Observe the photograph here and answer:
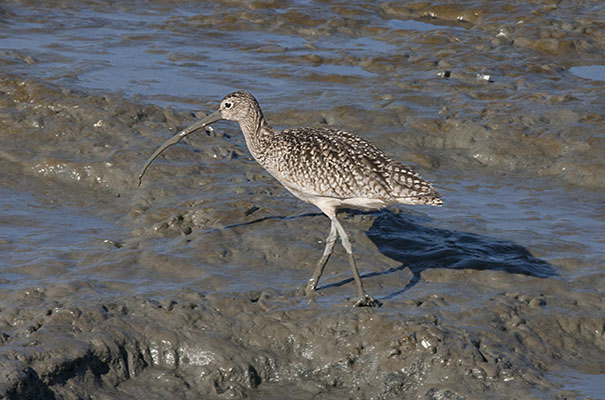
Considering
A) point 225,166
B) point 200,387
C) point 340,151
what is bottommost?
point 200,387

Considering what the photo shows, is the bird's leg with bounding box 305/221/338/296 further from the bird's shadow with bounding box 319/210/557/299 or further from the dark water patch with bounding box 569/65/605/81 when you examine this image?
the dark water patch with bounding box 569/65/605/81

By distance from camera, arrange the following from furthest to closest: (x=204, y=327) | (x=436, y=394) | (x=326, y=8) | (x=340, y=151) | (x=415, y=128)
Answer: (x=326, y=8) → (x=415, y=128) → (x=340, y=151) → (x=204, y=327) → (x=436, y=394)

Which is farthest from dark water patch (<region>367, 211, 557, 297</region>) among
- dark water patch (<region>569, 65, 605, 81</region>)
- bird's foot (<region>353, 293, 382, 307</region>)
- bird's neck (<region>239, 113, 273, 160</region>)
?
dark water patch (<region>569, 65, 605, 81</region>)

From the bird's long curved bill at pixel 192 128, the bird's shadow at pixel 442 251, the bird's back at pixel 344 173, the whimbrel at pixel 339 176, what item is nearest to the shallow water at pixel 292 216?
the bird's shadow at pixel 442 251

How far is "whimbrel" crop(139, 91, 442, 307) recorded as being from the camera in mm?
6836

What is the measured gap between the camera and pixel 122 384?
240 inches

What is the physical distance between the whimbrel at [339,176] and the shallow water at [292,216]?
51cm

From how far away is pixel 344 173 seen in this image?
691cm

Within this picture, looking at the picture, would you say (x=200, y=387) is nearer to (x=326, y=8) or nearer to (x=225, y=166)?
(x=225, y=166)

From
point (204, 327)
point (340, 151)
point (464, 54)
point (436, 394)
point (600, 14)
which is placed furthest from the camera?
point (600, 14)

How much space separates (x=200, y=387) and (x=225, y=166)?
3.46 m

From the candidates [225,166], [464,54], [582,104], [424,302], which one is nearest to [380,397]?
[424,302]

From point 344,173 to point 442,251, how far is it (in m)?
1.31

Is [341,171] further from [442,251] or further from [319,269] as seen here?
[442,251]
